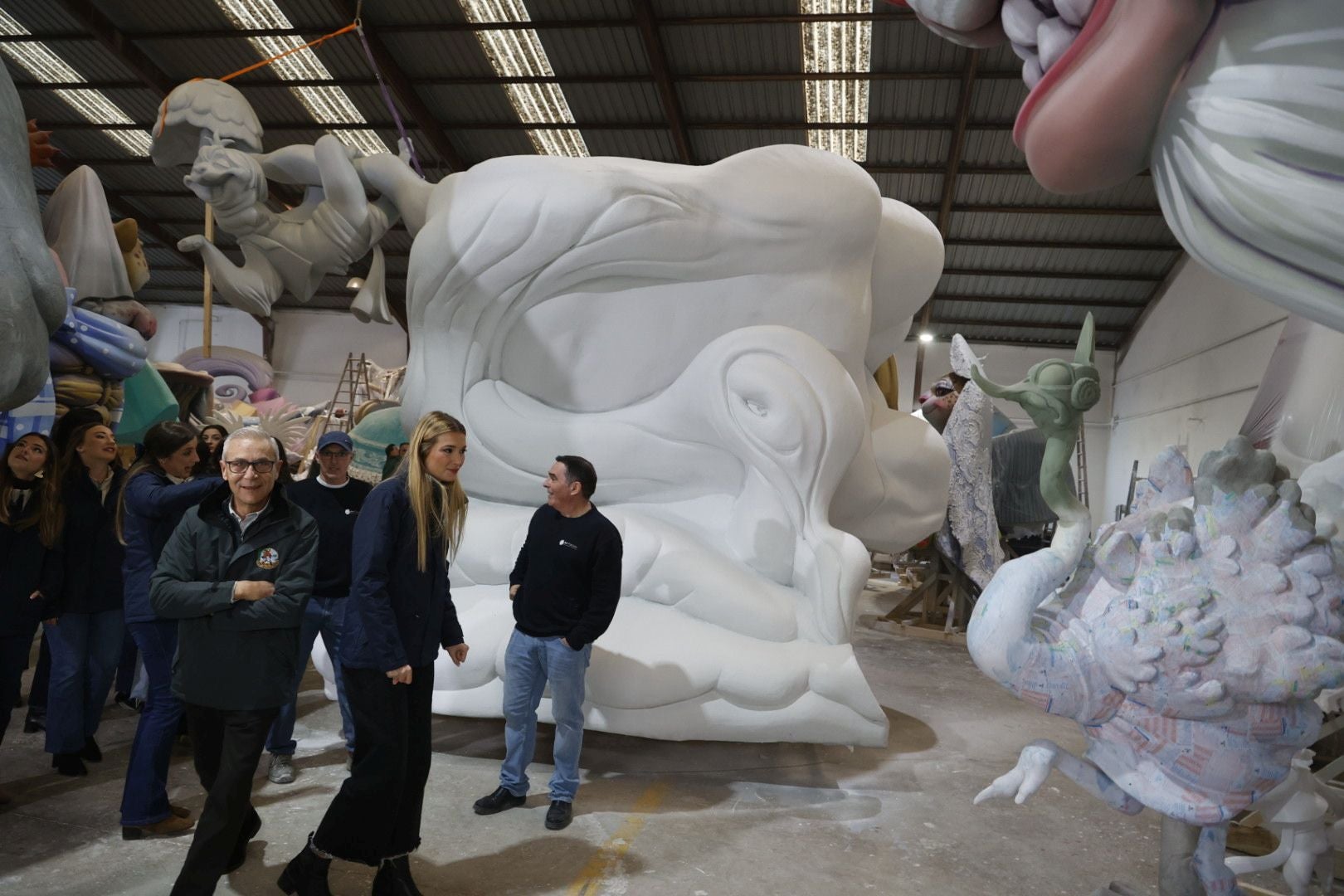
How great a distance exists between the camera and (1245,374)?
1248 cm

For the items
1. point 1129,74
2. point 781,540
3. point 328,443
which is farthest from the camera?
point 781,540

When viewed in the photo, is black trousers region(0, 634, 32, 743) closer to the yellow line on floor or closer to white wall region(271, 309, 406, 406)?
the yellow line on floor

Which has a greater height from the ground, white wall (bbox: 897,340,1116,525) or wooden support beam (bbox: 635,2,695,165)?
wooden support beam (bbox: 635,2,695,165)

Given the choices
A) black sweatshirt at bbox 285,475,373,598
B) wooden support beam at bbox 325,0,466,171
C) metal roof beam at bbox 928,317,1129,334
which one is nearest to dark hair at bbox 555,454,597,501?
black sweatshirt at bbox 285,475,373,598

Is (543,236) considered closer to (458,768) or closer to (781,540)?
(781,540)

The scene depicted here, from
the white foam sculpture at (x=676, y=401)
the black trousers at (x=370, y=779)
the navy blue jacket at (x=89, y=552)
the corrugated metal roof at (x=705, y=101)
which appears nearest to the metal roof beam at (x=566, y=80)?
the corrugated metal roof at (x=705, y=101)

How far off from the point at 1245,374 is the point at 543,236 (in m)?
11.4

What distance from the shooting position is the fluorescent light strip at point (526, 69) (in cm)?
1152

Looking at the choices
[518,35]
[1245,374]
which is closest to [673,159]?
[518,35]

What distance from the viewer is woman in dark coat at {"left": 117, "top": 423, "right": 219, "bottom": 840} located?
316cm

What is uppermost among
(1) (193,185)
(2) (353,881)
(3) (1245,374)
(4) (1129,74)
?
(3) (1245,374)

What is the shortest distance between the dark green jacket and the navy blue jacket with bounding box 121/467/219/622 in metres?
0.68

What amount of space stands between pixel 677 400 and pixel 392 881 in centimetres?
265

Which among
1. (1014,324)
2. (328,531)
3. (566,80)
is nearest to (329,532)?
(328,531)
